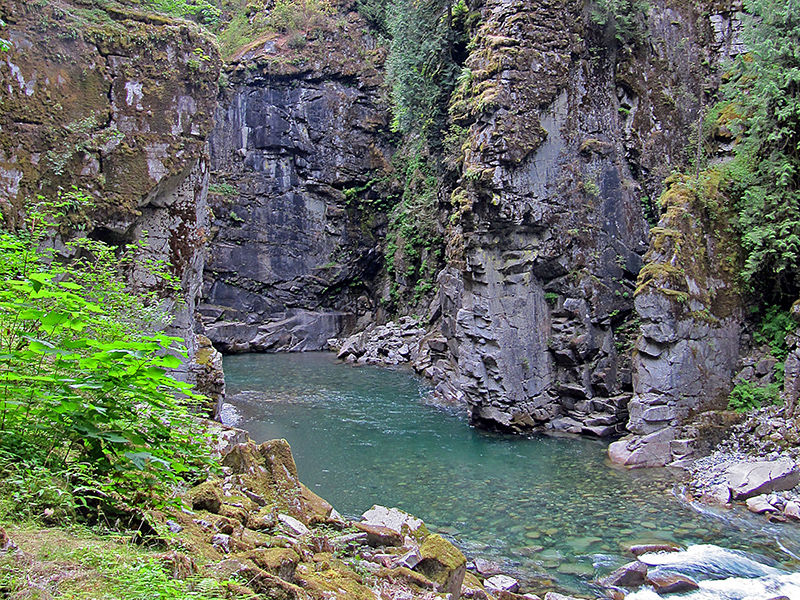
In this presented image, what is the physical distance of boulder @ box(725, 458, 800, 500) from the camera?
9.97 meters

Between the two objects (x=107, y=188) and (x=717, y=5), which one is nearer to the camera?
(x=107, y=188)

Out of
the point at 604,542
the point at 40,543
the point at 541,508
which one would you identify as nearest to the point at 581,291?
the point at 541,508

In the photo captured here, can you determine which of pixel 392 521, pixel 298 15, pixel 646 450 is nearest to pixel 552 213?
pixel 646 450

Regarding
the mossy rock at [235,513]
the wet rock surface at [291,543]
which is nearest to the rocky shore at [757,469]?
the wet rock surface at [291,543]

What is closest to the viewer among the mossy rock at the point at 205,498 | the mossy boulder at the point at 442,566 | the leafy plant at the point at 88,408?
the leafy plant at the point at 88,408

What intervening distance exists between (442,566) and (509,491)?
20.4 feet

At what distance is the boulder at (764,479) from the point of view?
997cm

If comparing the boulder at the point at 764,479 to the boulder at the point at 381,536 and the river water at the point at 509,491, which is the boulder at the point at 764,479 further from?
the boulder at the point at 381,536

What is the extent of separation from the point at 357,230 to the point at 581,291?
21.9 metres

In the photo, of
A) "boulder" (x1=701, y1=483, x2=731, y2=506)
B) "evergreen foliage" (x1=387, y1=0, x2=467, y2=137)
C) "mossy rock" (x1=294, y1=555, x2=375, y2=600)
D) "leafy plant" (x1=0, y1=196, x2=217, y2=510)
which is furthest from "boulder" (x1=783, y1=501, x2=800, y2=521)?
"evergreen foliage" (x1=387, y1=0, x2=467, y2=137)

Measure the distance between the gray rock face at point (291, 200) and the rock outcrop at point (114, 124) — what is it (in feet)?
74.8

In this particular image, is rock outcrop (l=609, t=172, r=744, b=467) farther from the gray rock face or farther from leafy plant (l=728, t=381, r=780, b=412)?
the gray rock face

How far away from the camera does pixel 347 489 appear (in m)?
11.2

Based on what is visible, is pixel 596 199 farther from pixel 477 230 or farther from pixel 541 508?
pixel 541 508
